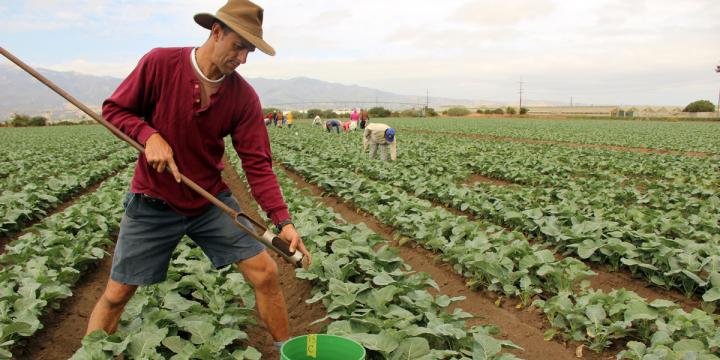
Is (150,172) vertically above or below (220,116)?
below

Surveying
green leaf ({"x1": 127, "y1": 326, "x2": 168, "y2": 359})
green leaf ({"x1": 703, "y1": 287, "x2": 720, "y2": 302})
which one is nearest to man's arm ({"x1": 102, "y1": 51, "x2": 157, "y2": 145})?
green leaf ({"x1": 127, "y1": 326, "x2": 168, "y2": 359})

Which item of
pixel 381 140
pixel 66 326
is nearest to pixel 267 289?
pixel 66 326

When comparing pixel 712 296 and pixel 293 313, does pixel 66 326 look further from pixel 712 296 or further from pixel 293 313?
pixel 712 296

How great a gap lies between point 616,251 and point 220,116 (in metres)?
4.35

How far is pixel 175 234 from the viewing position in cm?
287

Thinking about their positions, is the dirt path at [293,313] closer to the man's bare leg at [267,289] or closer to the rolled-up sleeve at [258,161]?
the man's bare leg at [267,289]

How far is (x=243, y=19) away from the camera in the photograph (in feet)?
8.03

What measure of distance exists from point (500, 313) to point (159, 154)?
3.17m

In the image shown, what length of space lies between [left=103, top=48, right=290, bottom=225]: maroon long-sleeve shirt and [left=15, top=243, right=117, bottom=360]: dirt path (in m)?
1.73

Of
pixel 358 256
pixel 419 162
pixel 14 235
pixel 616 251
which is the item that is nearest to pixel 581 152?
pixel 419 162

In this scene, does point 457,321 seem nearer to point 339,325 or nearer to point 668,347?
point 339,325

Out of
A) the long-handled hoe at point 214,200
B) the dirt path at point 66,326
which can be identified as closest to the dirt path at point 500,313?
the long-handled hoe at point 214,200

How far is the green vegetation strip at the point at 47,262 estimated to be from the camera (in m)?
3.40

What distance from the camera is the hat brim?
7.83ft
